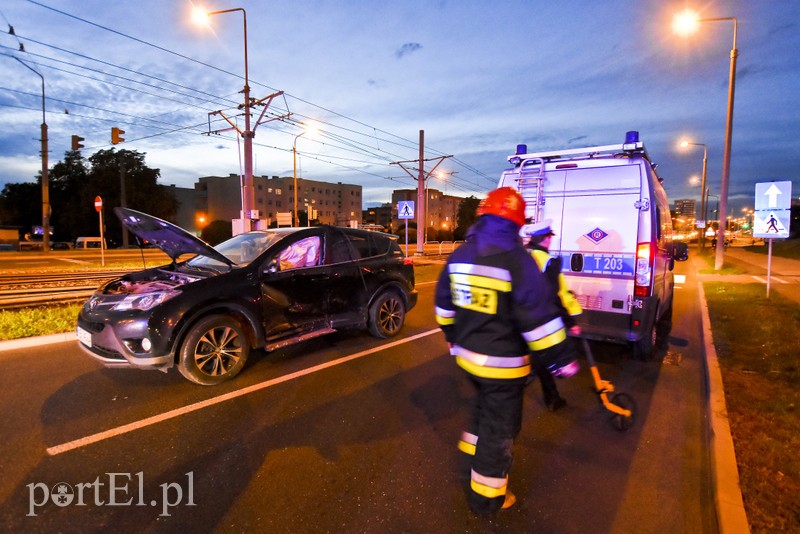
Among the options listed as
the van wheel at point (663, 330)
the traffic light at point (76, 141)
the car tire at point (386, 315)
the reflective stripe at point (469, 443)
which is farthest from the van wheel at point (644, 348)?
the traffic light at point (76, 141)

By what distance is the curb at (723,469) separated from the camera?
2.62 m

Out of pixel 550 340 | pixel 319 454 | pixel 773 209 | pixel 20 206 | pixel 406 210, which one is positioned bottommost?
pixel 319 454

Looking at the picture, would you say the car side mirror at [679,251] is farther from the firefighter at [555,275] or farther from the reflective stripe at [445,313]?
the reflective stripe at [445,313]

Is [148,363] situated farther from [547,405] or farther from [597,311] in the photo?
[597,311]

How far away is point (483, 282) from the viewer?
97.8 inches

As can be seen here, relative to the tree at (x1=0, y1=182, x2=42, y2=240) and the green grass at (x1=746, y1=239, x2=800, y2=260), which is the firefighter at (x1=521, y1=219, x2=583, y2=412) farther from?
the tree at (x1=0, y1=182, x2=42, y2=240)

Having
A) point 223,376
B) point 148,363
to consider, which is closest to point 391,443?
point 223,376

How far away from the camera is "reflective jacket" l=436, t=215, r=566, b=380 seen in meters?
2.39

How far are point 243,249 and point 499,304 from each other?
4.22 m

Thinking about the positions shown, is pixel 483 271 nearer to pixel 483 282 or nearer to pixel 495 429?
pixel 483 282

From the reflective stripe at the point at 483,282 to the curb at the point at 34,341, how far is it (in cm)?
668


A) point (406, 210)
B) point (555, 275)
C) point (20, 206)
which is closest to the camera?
point (555, 275)

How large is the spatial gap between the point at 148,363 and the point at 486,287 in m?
3.58

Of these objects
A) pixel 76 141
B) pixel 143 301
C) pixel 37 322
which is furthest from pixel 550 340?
pixel 76 141
